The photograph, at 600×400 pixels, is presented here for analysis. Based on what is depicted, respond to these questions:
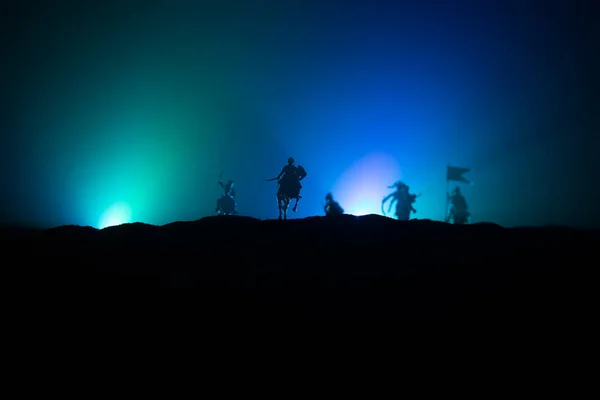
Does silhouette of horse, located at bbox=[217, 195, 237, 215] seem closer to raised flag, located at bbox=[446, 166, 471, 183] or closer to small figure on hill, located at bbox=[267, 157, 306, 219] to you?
small figure on hill, located at bbox=[267, 157, 306, 219]

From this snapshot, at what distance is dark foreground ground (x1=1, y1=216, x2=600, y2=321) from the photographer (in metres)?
6.27

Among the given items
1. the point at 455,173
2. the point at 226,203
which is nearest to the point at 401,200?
the point at 455,173

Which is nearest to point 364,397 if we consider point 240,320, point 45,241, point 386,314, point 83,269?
point 386,314

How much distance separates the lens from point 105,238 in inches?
356

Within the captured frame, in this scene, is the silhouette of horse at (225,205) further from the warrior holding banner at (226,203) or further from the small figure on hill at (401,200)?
the small figure on hill at (401,200)

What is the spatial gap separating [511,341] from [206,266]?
19.9 feet

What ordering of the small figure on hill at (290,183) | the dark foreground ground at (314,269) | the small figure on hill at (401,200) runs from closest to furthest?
1. the dark foreground ground at (314,269)
2. the small figure on hill at (290,183)
3. the small figure on hill at (401,200)

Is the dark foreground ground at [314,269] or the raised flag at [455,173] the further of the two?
the raised flag at [455,173]

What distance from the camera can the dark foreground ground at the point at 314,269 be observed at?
247 inches

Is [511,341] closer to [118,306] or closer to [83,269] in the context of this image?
[118,306]

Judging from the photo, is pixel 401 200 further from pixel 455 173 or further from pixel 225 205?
pixel 225 205

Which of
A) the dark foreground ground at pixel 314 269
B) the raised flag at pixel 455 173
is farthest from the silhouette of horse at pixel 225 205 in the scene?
the raised flag at pixel 455 173

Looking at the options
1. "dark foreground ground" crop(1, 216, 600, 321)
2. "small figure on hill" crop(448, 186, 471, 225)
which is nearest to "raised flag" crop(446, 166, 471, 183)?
"small figure on hill" crop(448, 186, 471, 225)

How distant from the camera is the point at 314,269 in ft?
24.4
